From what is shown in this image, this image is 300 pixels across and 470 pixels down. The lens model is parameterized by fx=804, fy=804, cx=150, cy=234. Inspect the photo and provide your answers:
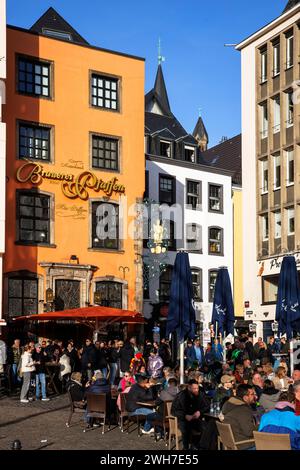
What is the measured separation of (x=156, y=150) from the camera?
4688 centimetres

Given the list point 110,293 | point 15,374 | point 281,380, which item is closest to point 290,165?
point 110,293

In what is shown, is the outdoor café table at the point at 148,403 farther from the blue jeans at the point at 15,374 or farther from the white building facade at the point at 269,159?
the white building facade at the point at 269,159

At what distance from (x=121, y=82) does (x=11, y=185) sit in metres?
7.93

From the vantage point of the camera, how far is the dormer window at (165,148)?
4753 cm

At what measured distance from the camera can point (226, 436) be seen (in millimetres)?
11719

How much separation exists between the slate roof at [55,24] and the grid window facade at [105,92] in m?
4.14

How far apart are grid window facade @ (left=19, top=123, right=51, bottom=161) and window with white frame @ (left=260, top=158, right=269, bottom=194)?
40.8 feet

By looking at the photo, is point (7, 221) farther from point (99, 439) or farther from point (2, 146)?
point (99, 439)

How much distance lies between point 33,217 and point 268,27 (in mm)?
16703

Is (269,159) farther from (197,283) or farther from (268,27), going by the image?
(197,283)

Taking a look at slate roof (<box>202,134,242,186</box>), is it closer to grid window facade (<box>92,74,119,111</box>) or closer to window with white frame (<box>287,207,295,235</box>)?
window with white frame (<box>287,207,295,235</box>)

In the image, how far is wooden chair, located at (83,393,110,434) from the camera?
17375 millimetres

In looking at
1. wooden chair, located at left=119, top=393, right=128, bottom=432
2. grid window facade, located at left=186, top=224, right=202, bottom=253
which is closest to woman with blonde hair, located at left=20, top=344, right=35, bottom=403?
wooden chair, located at left=119, top=393, right=128, bottom=432
